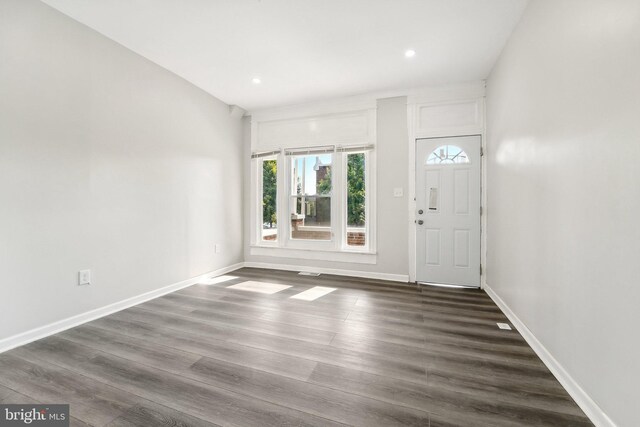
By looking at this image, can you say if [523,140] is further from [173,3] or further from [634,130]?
[173,3]

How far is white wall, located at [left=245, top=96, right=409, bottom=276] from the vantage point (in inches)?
155

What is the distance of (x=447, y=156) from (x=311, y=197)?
2212 mm

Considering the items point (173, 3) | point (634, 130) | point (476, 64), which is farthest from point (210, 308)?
point (476, 64)

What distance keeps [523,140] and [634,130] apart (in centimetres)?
134

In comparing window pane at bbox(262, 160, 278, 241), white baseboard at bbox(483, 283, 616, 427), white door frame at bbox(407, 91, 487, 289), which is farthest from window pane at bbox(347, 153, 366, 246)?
white baseboard at bbox(483, 283, 616, 427)

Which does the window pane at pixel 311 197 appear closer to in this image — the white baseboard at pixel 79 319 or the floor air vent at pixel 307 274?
the floor air vent at pixel 307 274

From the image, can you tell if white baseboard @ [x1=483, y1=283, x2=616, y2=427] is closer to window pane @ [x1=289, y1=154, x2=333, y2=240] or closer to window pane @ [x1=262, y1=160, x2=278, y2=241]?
window pane @ [x1=289, y1=154, x2=333, y2=240]

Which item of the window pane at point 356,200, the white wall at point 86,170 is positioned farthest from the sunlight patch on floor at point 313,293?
the white wall at point 86,170

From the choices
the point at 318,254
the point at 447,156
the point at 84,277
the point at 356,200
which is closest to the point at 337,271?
the point at 318,254

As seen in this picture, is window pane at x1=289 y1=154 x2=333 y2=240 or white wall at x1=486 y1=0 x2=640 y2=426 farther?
window pane at x1=289 y1=154 x2=333 y2=240

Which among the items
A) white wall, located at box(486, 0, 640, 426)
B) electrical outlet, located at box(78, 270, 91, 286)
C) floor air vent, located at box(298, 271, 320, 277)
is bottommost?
floor air vent, located at box(298, 271, 320, 277)

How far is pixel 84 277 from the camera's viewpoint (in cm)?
254

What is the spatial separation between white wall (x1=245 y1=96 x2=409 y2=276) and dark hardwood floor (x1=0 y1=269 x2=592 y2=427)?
1163mm

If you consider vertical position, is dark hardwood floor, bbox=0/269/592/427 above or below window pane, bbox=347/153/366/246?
below
